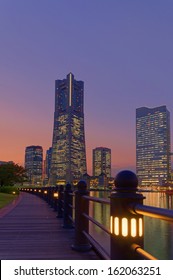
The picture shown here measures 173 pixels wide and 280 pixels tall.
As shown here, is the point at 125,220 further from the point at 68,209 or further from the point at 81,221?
the point at 68,209

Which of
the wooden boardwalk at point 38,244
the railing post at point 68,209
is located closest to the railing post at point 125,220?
the wooden boardwalk at point 38,244

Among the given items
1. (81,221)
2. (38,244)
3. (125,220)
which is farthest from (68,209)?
(125,220)

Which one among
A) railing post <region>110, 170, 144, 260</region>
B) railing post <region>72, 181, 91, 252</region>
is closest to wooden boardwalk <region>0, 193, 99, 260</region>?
railing post <region>72, 181, 91, 252</region>

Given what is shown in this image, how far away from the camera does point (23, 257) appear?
589 cm

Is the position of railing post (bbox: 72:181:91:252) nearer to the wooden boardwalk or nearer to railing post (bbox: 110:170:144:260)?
the wooden boardwalk

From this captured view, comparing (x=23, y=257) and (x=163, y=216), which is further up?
(x=163, y=216)

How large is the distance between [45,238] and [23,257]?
2.23m

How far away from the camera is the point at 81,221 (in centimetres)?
671

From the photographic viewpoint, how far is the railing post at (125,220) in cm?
337

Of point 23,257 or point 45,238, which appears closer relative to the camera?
point 23,257

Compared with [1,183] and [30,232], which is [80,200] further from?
[1,183]
